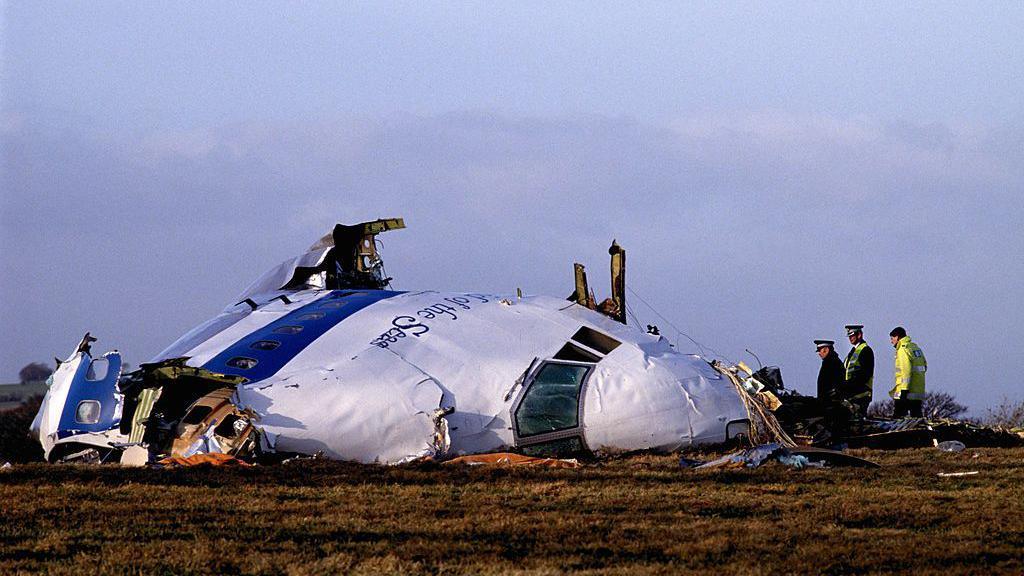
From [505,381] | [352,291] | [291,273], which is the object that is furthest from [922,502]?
[291,273]

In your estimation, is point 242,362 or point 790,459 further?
point 242,362

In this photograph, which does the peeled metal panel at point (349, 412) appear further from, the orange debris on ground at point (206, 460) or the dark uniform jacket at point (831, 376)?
the dark uniform jacket at point (831, 376)

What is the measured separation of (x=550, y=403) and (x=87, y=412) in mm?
5735

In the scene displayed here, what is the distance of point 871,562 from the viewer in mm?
8719

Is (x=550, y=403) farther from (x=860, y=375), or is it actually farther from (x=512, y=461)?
(x=860, y=375)

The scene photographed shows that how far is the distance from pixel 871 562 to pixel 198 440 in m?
8.84

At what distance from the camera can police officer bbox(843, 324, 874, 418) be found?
19.4 m

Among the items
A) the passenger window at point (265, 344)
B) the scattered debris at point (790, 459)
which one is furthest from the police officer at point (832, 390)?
the passenger window at point (265, 344)

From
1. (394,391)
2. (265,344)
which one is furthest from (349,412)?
(265,344)

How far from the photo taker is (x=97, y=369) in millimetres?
16016

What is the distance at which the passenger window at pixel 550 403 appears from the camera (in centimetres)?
1591

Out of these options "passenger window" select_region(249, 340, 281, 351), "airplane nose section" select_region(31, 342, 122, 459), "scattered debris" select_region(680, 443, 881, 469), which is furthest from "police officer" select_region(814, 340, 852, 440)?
"airplane nose section" select_region(31, 342, 122, 459)

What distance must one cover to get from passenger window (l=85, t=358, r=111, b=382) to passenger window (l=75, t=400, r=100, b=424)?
1.01 feet

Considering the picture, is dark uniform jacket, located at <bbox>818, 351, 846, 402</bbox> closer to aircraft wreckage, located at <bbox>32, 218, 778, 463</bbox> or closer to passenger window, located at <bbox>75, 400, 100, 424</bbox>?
aircraft wreckage, located at <bbox>32, 218, 778, 463</bbox>
